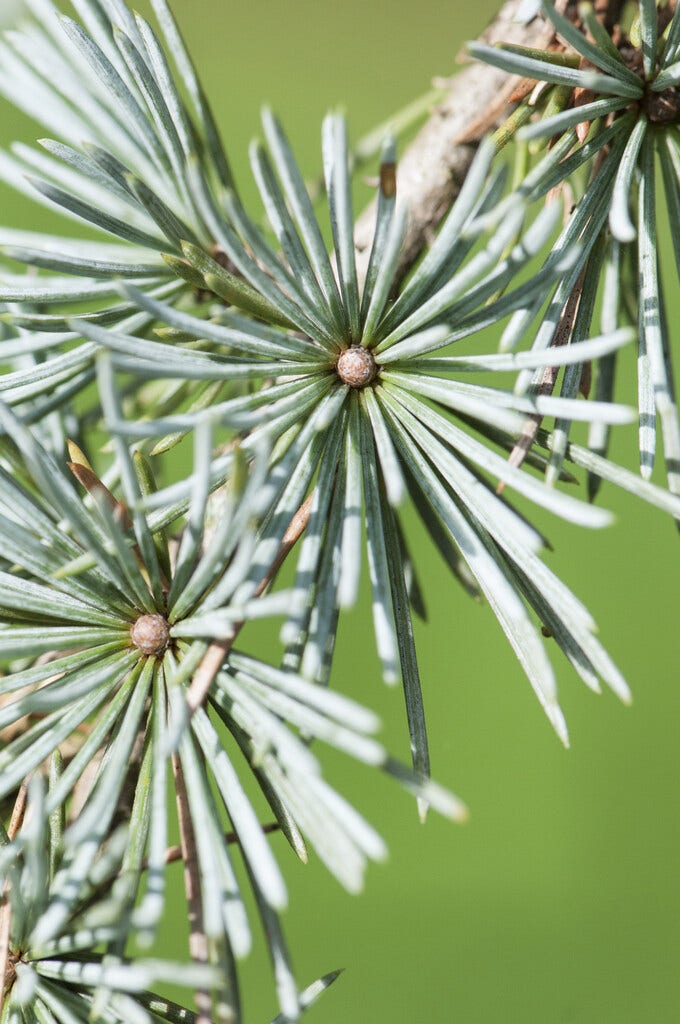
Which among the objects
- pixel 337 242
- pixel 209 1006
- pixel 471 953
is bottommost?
pixel 471 953

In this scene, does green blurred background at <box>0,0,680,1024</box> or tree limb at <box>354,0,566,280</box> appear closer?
tree limb at <box>354,0,566,280</box>

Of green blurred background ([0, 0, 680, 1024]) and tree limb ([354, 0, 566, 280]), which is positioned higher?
tree limb ([354, 0, 566, 280])

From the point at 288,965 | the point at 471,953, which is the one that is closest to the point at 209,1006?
the point at 288,965

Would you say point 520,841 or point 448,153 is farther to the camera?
point 520,841

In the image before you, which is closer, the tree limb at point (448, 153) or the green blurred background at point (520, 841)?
the tree limb at point (448, 153)

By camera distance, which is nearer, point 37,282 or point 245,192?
point 37,282

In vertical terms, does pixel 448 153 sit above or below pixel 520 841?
above

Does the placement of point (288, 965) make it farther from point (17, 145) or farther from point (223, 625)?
point (17, 145)

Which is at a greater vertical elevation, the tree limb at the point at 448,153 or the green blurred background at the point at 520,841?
the tree limb at the point at 448,153
